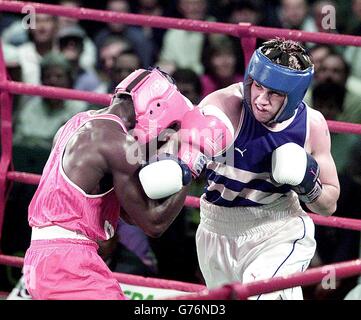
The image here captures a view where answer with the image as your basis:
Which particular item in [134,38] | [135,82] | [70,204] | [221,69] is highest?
[135,82]

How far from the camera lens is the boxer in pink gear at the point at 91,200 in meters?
3.15

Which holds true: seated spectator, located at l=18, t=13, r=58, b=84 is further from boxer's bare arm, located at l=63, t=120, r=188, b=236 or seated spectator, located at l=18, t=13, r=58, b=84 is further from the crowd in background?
boxer's bare arm, located at l=63, t=120, r=188, b=236

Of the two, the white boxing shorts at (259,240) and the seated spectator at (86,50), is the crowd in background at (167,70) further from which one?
the white boxing shorts at (259,240)

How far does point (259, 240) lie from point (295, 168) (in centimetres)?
44

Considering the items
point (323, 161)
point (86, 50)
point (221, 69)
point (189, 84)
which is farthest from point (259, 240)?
point (86, 50)

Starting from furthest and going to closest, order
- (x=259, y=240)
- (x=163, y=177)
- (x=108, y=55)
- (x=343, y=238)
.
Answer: (x=108, y=55)
(x=343, y=238)
(x=259, y=240)
(x=163, y=177)

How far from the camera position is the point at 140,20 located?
3.95 metres

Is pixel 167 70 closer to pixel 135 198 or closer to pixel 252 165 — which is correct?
pixel 252 165

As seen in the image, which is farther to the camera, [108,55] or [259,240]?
[108,55]

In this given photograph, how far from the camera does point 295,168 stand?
325 centimetres

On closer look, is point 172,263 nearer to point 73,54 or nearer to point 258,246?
point 258,246

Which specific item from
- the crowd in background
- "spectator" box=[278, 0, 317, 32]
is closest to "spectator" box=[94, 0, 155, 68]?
the crowd in background

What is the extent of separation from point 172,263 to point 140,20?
49.2 inches

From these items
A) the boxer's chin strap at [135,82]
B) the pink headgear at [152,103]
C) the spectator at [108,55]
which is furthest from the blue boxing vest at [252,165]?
the spectator at [108,55]
